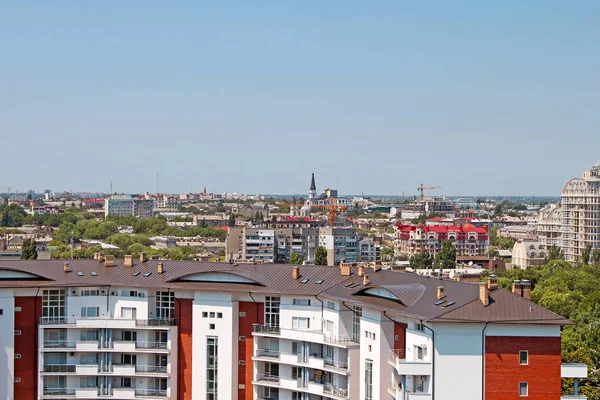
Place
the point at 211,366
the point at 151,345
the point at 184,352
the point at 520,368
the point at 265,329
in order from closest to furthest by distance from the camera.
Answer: the point at 520,368 → the point at 265,329 → the point at 211,366 → the point at 184,352 → the point at 151,345

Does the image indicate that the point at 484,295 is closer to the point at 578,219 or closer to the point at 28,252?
the point at 28,252

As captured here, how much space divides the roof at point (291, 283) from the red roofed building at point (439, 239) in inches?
4248

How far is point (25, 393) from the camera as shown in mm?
38469

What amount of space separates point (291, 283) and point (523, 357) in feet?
35.5

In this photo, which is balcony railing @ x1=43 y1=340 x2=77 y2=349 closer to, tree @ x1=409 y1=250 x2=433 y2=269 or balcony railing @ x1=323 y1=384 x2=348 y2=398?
balcony railing @ x1=323 y1=384 x2=348 y2=398

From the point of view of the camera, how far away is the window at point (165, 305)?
39.4 metres

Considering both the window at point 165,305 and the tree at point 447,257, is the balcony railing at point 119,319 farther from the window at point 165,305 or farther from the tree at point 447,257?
the tree at point 447,257

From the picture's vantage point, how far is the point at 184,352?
38.8m

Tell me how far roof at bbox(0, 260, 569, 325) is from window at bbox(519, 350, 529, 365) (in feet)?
3.69

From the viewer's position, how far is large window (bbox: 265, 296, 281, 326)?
126 ft

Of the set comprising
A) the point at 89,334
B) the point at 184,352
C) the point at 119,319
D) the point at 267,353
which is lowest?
the point at 184,352

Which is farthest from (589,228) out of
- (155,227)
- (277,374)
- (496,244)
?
(277,374)

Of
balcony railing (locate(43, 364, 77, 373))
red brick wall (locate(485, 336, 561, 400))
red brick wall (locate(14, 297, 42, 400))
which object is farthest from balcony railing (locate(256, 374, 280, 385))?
red brick wall (locate(485, 336, 561, 400))

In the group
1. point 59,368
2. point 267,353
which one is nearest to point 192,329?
point 267,353
